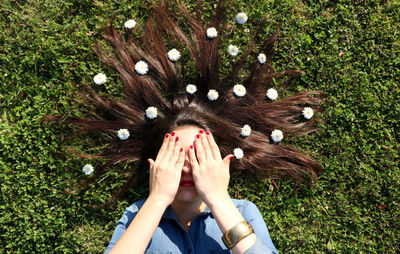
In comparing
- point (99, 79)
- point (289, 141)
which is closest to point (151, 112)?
point (99, 79)

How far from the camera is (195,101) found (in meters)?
3.88

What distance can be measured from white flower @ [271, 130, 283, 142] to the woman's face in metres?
1.08

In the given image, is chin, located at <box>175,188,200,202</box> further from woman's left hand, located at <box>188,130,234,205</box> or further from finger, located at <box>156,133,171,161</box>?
finger, located at <box>156,133,171,161</box>

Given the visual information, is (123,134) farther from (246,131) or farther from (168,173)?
(246,131)

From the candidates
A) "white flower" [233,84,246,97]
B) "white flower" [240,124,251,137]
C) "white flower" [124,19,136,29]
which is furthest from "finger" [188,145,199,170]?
"white flower" [124,19,136,29]

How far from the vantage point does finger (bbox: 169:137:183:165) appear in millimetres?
3086

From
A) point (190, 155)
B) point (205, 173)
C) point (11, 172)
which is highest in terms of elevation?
point (11, 172)

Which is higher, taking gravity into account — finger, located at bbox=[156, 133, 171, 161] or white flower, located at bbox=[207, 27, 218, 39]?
white flower, located at bbox=[207, 27, 218, 39]

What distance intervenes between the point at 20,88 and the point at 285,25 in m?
3.31

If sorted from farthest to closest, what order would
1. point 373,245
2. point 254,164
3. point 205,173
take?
point 373,245 < point 254,164 < point 205,173

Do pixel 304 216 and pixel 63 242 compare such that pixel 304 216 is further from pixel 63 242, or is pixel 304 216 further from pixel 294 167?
pixel 63 242

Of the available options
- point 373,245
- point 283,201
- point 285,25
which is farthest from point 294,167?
point 285,25

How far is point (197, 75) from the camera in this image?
3.97 meters

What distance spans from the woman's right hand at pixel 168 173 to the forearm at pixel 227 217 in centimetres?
38
